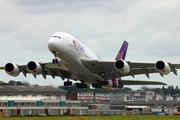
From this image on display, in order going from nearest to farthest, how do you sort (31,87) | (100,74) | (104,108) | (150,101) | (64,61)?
1. (64,61)
2. (100,74)
3. (31,87)
4. (104,108)
5. (150,101)

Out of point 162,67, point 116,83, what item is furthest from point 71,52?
point 116,83

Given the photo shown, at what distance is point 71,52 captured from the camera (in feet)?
168

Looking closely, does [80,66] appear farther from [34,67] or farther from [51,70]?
[51,70]

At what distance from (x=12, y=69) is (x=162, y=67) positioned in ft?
54.2

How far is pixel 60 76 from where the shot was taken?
2296 inches

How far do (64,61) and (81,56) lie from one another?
2071 mm

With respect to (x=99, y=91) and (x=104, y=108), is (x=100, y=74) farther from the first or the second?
(x=99, y=91)

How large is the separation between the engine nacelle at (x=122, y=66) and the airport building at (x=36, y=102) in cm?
2853

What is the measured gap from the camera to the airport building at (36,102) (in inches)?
3157

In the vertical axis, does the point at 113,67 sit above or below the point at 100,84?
above

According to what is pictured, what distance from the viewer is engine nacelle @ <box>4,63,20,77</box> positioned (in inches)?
2224

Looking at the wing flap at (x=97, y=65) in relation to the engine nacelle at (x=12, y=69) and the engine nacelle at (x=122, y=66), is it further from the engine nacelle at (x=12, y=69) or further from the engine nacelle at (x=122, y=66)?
the engine nacelle at (x=12, y=69)

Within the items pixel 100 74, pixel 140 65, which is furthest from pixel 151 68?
pixel 100 74

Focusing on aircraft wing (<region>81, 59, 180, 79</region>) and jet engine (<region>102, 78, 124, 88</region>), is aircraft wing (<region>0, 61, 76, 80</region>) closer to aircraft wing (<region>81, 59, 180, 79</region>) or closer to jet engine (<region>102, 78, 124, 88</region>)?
aircraft wing (<region>81, 59, 180, 79</region>)
